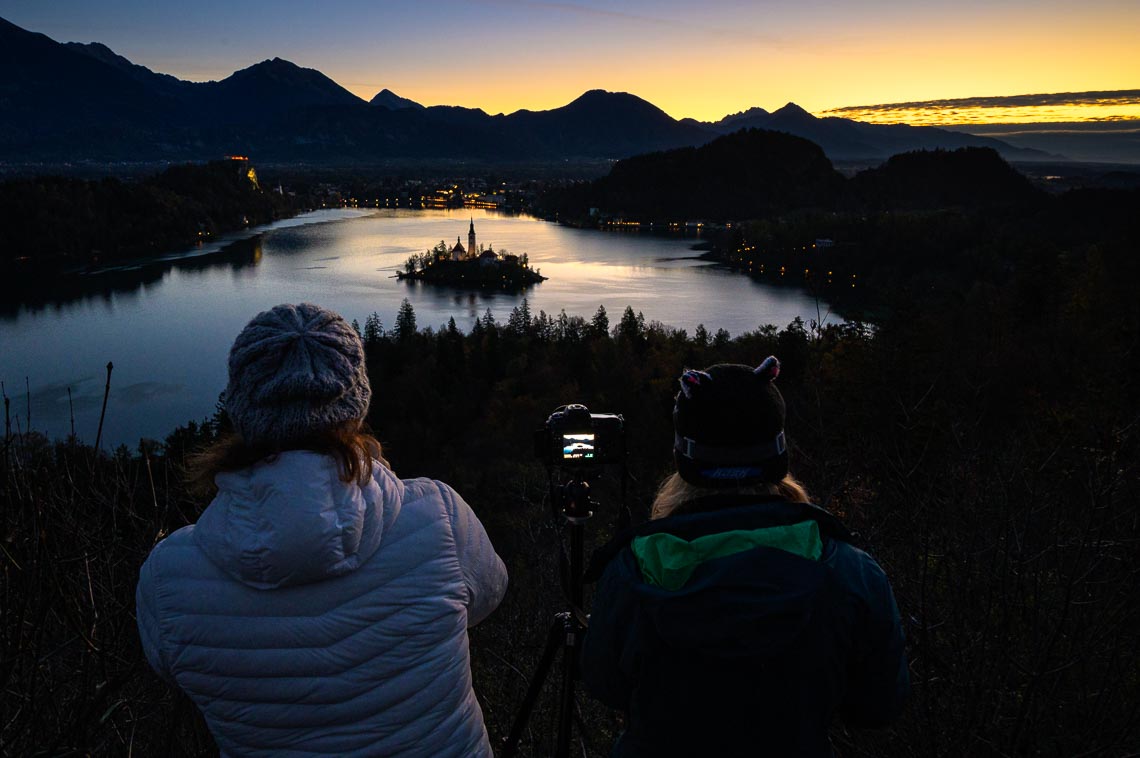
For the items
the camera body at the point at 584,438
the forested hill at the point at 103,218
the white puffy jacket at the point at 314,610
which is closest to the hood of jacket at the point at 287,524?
the white puffy jacket at the point at 314,610

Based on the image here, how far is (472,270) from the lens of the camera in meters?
40.7

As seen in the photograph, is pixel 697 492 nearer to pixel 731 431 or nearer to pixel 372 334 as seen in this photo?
pixel 731 431

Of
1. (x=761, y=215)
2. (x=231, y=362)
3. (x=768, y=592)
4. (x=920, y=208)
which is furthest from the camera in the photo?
(x=761, y=215)

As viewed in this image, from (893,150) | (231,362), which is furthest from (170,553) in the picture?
(893,150)

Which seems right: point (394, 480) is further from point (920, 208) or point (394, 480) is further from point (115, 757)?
point (920, 208)

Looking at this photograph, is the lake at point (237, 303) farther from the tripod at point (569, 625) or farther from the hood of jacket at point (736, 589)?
the hood of jacket at point (736, 589)

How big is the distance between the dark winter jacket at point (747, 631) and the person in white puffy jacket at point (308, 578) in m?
0.20

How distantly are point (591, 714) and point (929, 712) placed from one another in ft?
4.51

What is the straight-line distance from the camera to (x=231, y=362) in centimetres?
84

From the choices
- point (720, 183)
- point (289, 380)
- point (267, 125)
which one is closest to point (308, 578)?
point (289, 380)

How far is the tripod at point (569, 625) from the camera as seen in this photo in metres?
1.25

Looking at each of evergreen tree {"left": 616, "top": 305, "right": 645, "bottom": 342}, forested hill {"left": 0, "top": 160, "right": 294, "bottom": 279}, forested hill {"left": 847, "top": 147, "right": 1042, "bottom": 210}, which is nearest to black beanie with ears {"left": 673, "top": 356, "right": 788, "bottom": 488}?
evergreen tree {"left": 616, "top": 305, "right": 645, "bottom": 342}

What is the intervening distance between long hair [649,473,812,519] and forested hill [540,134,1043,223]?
6205cm

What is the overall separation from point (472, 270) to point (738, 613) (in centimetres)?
4077
